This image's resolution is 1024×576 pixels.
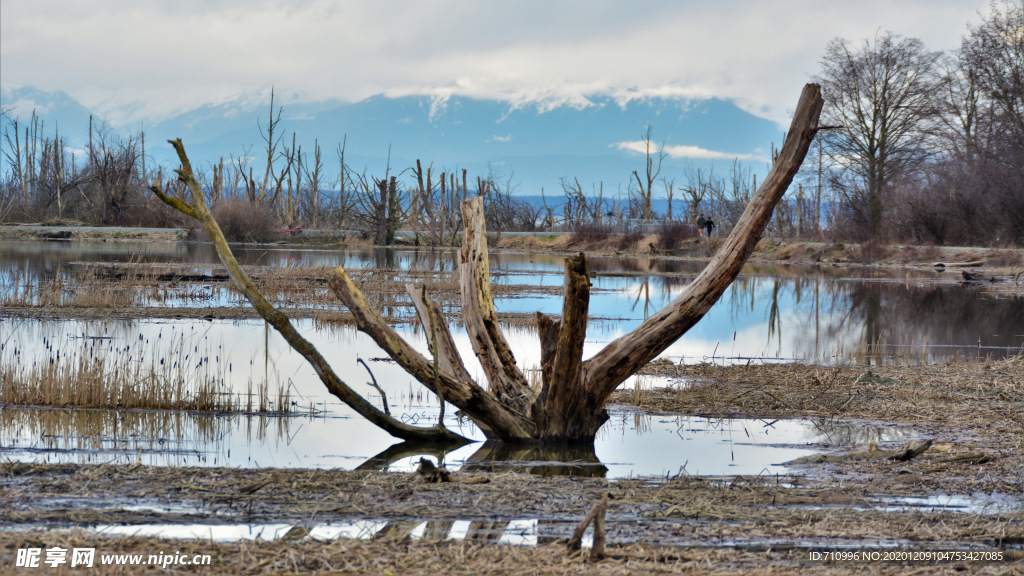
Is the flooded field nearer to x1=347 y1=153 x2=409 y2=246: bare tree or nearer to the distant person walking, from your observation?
the distant person walking

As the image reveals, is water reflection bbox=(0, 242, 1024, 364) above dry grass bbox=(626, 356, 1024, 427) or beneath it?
above

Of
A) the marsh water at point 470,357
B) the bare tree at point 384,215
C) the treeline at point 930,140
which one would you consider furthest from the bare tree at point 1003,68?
the bare tree at point 384,215

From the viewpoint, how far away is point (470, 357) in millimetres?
12719

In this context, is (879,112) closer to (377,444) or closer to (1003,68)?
(1003,68)

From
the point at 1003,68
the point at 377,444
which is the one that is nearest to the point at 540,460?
the point at 377,444

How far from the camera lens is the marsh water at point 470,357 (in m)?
7.23

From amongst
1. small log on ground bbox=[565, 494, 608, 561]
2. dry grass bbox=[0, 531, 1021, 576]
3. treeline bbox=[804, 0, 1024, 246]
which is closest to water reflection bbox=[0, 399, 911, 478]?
dry grass bbox=[0, 531, 1021, 576]

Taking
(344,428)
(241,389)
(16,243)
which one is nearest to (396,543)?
(344,428)

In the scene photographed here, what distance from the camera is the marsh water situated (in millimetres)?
7230

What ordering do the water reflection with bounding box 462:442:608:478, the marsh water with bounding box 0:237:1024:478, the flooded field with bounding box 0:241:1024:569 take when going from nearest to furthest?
the flooded field with bounding box 0:241:1024:569 → the water reflection with bounding box 462:442:608:478 → the marsh water with bounding box 0:237:1024:478

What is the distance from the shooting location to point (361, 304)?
24.8 feet

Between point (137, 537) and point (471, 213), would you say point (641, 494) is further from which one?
point (471, 213)

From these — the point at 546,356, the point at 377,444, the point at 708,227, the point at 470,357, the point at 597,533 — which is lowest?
the point at 377,444

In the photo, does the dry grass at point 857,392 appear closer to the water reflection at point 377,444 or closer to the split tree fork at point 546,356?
the water reflection at point 377,444
